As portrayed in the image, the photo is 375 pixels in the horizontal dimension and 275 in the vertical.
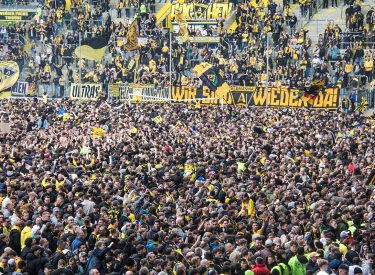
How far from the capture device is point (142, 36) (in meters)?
48.6

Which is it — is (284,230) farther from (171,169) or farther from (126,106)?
(126,106)

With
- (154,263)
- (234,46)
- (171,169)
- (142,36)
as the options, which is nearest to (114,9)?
(142,36)

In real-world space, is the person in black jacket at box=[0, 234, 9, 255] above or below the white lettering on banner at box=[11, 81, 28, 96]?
below

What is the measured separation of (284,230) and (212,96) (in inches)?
993

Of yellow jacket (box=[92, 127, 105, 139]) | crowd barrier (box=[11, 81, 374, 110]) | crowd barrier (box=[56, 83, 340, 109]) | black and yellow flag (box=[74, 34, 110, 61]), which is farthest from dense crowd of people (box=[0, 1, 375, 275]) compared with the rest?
black and yellow flag (box=[74, 34, 110, 61])

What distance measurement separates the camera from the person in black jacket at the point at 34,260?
13.3 meters

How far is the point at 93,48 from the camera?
1831 inches

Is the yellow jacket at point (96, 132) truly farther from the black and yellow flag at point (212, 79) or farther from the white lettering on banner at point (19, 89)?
the white lettering on banner at point (19, 89)

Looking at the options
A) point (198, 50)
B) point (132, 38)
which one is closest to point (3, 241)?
point (132, 38)

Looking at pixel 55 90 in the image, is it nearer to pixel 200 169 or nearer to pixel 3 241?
pixel 200 169

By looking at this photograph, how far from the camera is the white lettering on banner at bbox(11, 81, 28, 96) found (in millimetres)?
46844

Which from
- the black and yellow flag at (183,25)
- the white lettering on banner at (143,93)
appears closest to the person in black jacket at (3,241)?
the white lettering on banner at (143,93)

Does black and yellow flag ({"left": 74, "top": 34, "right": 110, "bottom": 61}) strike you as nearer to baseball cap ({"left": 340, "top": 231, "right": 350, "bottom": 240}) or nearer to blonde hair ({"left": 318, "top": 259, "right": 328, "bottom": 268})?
baseball cap ({"left": 340, "top": 231, "right": 350, "bottom": 240})

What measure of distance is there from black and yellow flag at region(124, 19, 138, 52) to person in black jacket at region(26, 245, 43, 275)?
32.2 meters
